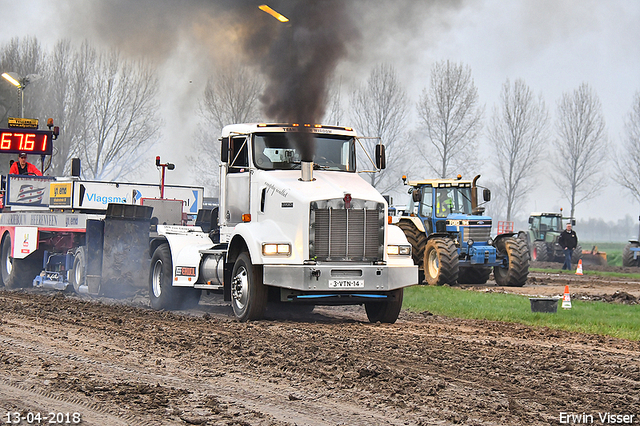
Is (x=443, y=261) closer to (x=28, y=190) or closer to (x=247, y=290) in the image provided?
(x=247, y=290)

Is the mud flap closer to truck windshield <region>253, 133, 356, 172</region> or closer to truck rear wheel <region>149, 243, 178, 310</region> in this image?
truck rear wheel <region>149, 243, 178, 310</region>

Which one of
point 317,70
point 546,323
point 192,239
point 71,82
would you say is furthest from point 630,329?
point 71,82

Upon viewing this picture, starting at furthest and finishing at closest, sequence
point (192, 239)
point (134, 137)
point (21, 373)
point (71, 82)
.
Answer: point (134, 137) < point (71, 82) < point (192, 239) < point (21, 373)

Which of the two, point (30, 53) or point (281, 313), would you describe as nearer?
point (281, 313)

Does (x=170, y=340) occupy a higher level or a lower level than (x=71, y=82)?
lower

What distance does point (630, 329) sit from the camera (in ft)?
40.8

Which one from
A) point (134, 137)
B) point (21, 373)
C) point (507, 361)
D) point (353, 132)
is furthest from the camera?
point (134, 137)

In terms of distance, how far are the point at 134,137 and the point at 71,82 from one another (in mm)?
5784

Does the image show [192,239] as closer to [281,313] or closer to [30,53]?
[281,313]

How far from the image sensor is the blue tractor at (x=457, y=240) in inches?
842

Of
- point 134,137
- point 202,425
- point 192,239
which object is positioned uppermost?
point 134,137

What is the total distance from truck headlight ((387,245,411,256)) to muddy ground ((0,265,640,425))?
1.15 meters

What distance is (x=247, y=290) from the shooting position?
38.8 ft

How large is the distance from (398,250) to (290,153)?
2364mm
